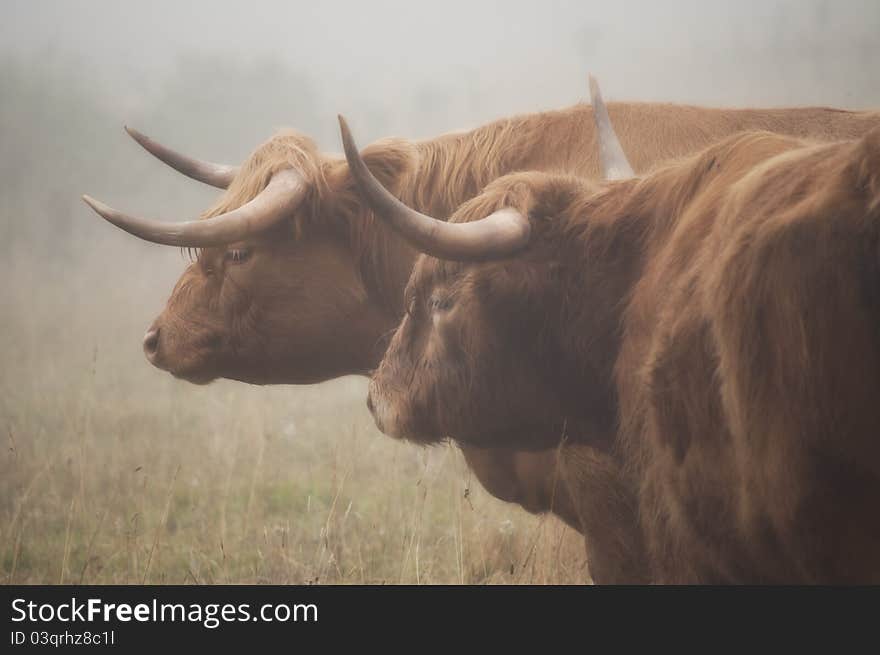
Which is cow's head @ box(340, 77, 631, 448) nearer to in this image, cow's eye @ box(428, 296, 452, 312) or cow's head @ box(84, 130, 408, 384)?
cow's eye @ box(428, 296, 452, 312)

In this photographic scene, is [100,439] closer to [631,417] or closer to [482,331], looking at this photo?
[482,331]

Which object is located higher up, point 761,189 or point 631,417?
point 761,189

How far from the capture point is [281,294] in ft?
10.8

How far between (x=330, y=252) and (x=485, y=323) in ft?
3.46

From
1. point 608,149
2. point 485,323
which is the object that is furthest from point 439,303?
point 608,149

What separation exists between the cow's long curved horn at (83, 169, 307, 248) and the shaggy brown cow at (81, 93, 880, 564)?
0.01m

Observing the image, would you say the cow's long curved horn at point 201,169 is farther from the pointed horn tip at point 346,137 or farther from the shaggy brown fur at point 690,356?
the pointed horn tip at point 346,137

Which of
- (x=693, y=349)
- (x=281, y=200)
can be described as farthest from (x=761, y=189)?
(x=281, y=200)

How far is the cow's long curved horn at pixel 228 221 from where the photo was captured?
2.72 metres

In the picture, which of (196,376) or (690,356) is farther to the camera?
(196,376)

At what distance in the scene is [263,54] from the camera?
6203 mm

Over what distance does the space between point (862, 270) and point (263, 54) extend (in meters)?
5.20

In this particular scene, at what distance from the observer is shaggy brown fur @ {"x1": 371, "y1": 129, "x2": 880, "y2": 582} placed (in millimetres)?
1562

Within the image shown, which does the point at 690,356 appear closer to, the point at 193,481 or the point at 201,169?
the point at 201,169
